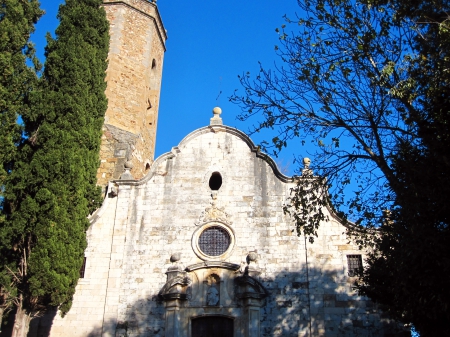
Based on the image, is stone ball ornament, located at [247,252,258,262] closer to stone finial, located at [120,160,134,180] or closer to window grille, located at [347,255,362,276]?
window grille, located at [347,255,362,276]

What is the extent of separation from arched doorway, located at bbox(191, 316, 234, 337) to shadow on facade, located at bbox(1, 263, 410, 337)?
0.22m

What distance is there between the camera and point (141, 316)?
14484 millimetres

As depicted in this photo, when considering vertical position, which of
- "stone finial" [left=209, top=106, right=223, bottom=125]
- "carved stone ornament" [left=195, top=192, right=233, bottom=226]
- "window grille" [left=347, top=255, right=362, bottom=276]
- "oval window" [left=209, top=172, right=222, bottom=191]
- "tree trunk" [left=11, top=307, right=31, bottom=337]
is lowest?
"tree trunk" [left=11, top=307, right=31, bottom=337]

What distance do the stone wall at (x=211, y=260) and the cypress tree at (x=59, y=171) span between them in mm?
1023

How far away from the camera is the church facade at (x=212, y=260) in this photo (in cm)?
1420

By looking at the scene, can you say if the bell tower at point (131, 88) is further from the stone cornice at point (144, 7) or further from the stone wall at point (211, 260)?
the stone wall at point (211, 260)

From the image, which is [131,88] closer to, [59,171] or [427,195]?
[59,171]

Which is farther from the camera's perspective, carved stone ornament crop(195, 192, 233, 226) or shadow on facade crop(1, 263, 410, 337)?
carved stone ornament crop(195, 192, 233, 226)

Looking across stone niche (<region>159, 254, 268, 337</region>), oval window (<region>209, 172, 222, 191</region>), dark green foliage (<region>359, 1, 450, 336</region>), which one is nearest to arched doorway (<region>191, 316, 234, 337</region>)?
stone niche (<region>159, 254, 268, 337</region>)

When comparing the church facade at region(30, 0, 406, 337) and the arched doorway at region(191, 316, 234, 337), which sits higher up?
the church facade at region(30, 0, 406, 337)

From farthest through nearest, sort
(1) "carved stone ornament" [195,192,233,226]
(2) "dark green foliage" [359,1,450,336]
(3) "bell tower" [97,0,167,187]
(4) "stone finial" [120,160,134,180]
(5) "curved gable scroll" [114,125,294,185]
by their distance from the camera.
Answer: (3) "bell tower" [97,0,167,187], (4) "stone finial" [120,160,134,180], (5) "curved gable scroll" [114,125,294,185], (1) "carved stone ornament" [195,192,233,226], (2) "dark green foliage" [359,1,450,336]

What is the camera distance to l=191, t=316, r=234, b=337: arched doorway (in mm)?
14188

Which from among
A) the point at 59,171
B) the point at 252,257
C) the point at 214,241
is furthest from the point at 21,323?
the point at 252,257

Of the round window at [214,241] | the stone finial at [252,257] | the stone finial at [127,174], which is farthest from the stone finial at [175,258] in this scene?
the stone finial at [127,174]
